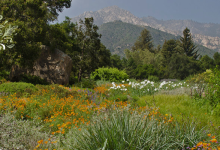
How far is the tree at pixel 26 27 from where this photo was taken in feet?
31.5

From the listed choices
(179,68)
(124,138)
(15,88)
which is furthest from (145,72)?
(124,138)

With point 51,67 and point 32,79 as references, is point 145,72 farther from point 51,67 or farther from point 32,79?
point 32,79

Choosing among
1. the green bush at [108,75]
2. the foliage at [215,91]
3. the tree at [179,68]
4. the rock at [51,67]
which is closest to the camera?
the foliage at [215,91]

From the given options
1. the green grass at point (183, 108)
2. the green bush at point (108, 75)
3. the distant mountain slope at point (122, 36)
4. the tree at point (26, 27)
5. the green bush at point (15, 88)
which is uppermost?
the distant mountain slope at point (122, 36)

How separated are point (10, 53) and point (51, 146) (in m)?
8.42

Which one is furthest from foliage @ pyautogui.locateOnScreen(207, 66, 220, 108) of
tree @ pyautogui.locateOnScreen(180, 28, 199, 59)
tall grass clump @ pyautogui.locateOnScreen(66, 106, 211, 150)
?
tree @ pyautogui.locateOnScreen(180, 28, 199, 59)

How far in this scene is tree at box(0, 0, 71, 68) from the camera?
31.5ft

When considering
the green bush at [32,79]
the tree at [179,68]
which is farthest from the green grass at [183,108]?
the tree at [179,68]

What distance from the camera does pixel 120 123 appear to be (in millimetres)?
2602

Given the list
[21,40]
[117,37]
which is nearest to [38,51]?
[21,40]

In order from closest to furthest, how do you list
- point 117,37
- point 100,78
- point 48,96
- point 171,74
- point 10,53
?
point 48,96 → point 10,53 → point 100,78 → point 171,74 → point 117,37

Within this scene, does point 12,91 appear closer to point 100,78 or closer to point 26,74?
point 26,74

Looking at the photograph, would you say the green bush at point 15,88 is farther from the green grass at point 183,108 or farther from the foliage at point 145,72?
the foliage at point 145,72

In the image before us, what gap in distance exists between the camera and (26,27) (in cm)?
1032
